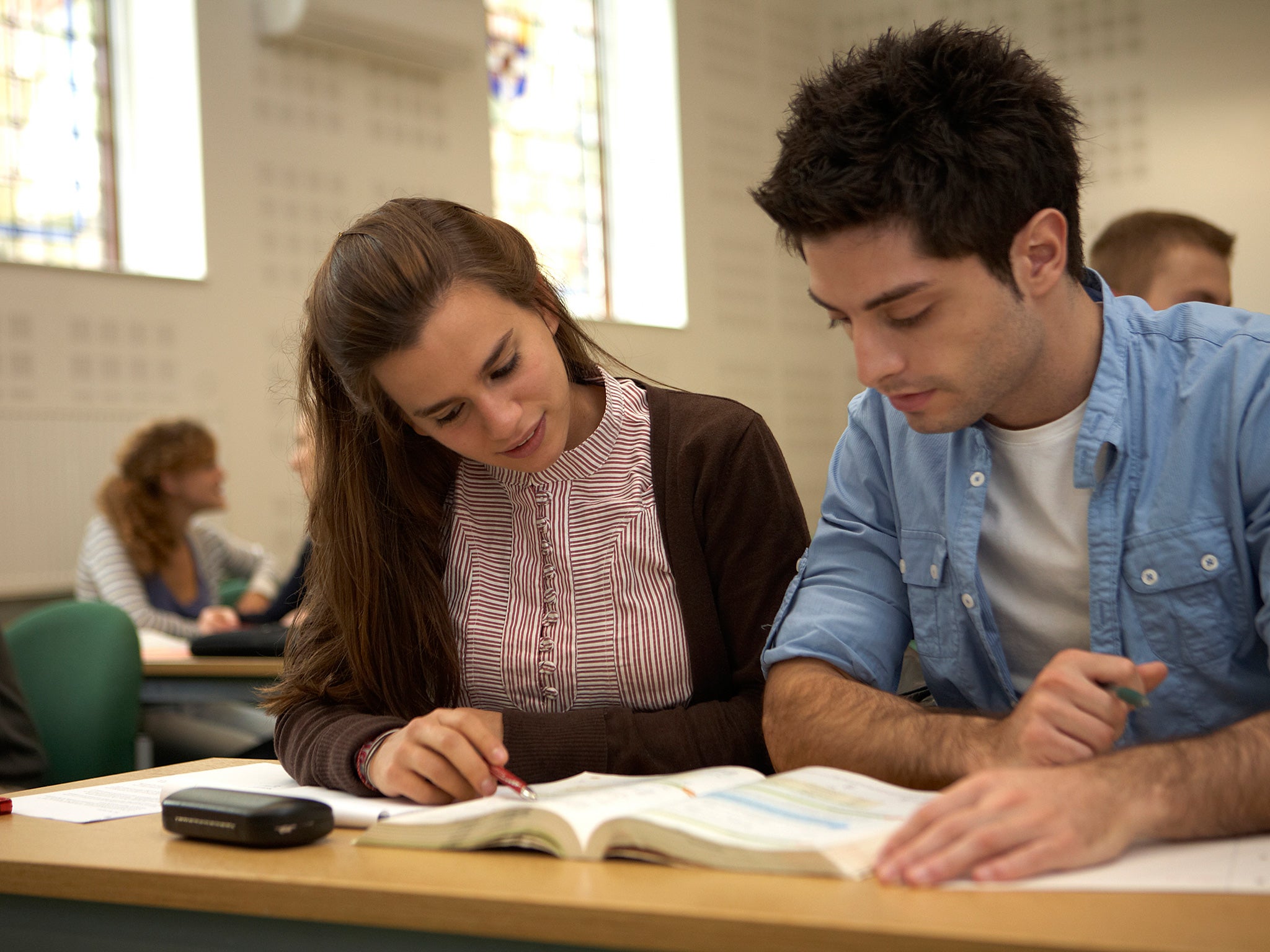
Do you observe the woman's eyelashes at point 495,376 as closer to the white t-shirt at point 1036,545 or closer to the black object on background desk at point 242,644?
the white t-shirt at point 1036,545

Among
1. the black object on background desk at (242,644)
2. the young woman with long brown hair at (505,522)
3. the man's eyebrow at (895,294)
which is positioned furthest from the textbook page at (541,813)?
the black object on background desk at (242,644)

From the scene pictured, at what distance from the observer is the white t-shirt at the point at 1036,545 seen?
1.30m

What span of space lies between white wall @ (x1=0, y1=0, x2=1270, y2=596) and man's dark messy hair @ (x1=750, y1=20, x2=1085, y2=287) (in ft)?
8.65

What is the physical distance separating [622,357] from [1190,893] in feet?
20.7

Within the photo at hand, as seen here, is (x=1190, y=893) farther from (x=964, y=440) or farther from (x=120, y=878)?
(x=120, y=878)

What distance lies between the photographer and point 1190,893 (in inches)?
30.3

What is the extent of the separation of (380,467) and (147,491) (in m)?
3.26

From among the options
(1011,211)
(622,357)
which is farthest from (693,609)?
(622,357)

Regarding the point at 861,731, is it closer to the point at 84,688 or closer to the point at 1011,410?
the point at 1011,410

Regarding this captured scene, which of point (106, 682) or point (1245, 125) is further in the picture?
point (1245, 125)

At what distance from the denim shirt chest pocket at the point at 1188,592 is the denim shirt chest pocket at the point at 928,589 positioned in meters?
0.19

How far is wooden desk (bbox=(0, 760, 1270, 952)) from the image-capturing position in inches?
27.9

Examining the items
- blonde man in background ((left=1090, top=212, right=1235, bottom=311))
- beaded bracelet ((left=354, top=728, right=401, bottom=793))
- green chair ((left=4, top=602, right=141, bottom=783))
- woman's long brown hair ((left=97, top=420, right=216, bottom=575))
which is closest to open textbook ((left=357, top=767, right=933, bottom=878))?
beaded bracelet ((left=354, top=728, right=401, bottom=793))

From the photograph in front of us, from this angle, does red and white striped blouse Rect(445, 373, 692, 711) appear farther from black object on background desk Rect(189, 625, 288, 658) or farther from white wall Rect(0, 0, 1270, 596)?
white wall Rect(0, 0, 1270, 596)
